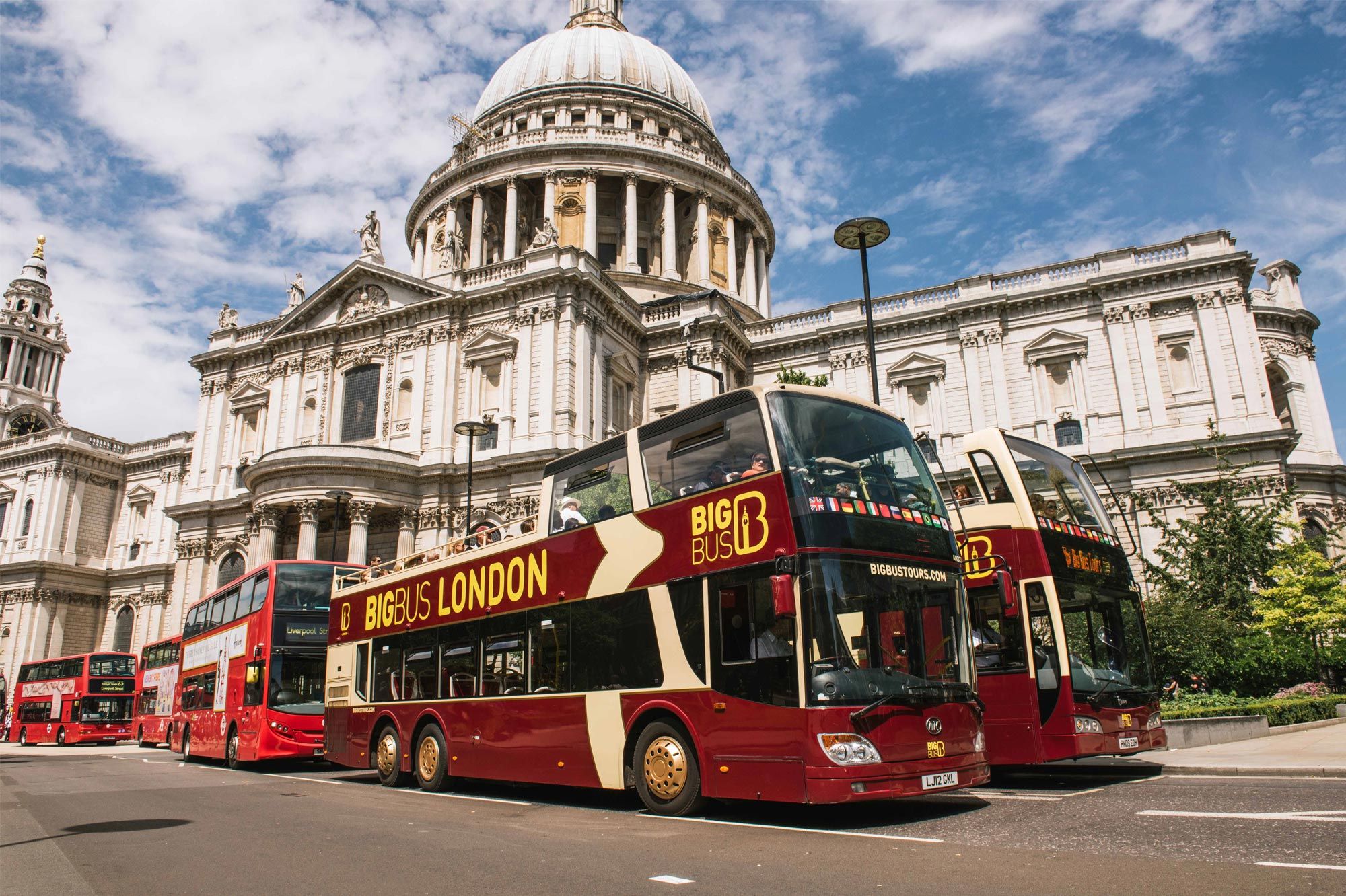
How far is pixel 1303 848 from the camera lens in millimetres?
6711

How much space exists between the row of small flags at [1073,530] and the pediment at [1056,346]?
25.7m

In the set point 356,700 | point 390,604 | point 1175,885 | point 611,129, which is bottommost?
point 1175,885

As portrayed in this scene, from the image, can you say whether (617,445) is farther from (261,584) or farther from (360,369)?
(360,369)

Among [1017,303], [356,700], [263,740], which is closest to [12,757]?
[263,740]

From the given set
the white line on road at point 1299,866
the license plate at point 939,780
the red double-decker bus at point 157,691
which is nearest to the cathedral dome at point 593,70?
the red double-decker bus at point 157,691

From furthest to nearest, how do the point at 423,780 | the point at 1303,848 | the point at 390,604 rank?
the point at 390,604 → the point at 423,780 → the point at 1303,848

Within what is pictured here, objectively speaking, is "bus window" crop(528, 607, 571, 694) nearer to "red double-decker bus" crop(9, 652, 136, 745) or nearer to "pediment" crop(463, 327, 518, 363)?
"pediment" crop(463, 327, 518, 363)

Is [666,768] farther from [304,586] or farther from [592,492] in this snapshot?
[304,586]

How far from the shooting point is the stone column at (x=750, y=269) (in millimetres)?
56281

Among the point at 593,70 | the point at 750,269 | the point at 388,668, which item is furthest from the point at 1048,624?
the point at 593,70

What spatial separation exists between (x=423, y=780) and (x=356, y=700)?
8.49 ft

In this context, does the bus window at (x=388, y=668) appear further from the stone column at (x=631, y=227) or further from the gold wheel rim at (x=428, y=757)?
the stone column at (x=631, y=227)

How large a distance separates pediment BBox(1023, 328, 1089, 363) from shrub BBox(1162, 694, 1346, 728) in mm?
19519

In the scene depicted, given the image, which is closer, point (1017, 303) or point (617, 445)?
point (617, 445)
